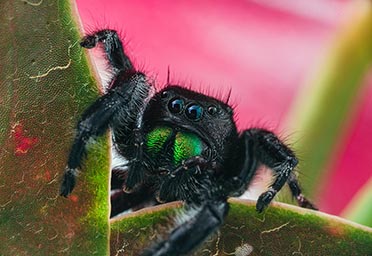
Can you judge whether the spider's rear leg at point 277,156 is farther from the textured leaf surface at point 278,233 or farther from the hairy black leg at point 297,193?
the textured leaf surface at point 278,233

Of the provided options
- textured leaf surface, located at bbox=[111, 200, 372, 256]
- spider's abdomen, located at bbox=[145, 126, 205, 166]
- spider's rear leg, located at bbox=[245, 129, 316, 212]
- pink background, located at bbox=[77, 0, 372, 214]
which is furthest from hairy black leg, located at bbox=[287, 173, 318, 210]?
pink background, located at bbox=[77, 0, 372, 214]

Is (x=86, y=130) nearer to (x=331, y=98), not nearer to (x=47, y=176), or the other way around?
(x=47, y=176)

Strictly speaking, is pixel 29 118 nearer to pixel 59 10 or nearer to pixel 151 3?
pixel 59 10

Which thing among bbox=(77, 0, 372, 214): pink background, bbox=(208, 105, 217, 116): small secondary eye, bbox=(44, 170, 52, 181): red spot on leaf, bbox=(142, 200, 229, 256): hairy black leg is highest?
bbox=(44, 170, 52, 181): red spot on leaf

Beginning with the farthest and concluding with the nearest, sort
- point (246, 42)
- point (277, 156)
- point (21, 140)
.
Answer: point (246, 42)
point (277, 156)
point (21, 140)

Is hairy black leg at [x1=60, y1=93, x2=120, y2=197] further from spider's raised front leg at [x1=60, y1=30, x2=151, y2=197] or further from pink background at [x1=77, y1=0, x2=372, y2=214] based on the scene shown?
pink background at [x1=77, y1=0, x2=372, y2=214]

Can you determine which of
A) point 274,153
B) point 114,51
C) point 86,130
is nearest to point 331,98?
point 274,153
